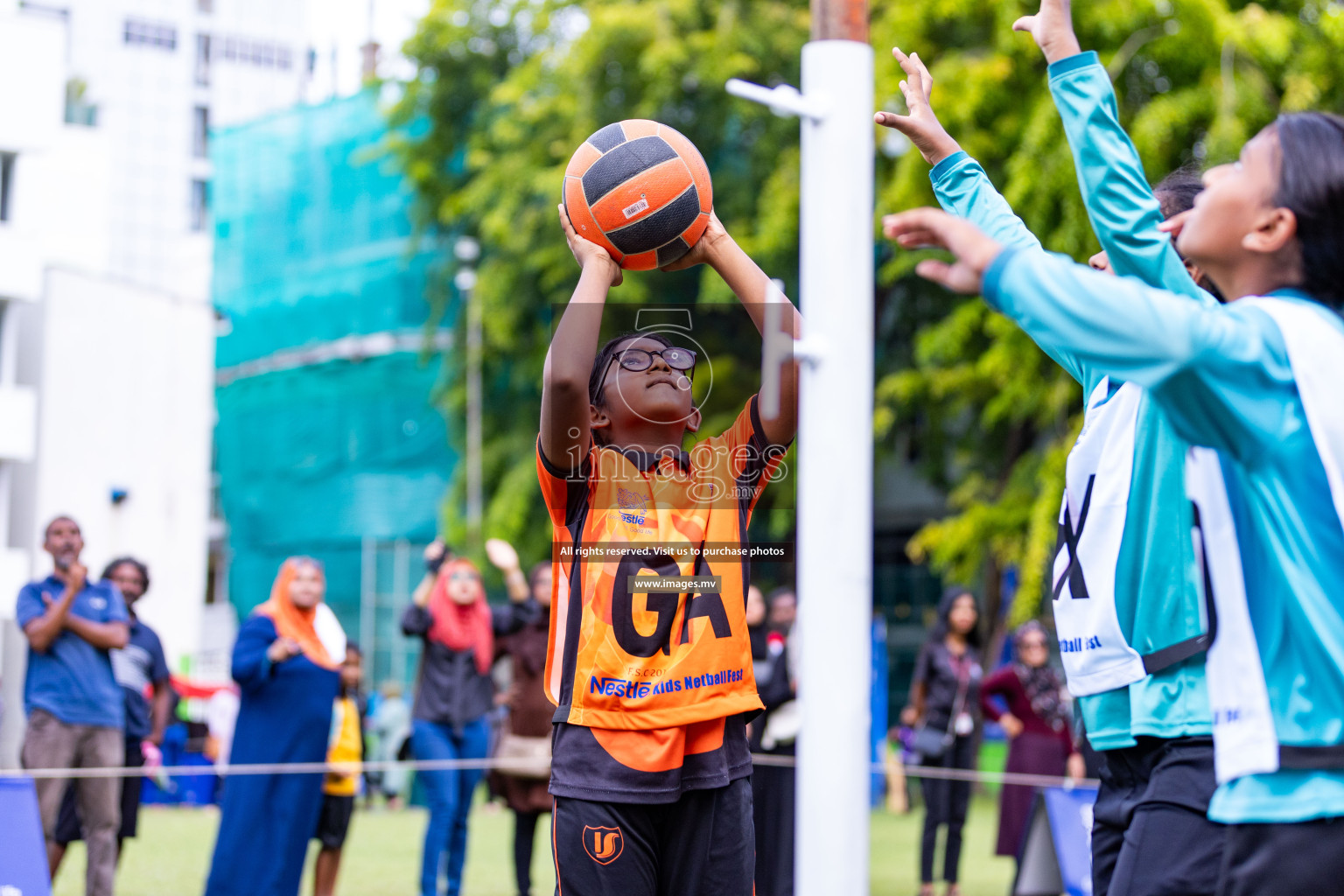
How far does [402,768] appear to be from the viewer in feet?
26.2

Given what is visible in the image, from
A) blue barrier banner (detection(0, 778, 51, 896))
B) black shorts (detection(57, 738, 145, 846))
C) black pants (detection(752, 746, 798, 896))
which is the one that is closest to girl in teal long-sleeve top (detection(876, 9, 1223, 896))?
blue barrier banner (detection(0, 778, 51, 896))

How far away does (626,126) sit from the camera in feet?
12.8

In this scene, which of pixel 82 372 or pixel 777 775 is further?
pixel 82 372

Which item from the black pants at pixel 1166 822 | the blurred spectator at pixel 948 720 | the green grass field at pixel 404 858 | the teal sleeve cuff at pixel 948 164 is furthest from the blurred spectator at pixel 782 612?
the black pants at pixel 1166 822

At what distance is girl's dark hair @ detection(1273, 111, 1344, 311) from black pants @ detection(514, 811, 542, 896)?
6.88 metres

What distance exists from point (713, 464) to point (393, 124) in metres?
19.8

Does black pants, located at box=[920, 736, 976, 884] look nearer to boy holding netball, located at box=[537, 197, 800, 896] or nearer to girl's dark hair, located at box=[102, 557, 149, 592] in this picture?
girl's dark hair, located at box=[102, 557, 149, 592]

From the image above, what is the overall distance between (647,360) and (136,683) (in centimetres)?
641

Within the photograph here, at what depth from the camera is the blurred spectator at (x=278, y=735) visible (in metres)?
7.56

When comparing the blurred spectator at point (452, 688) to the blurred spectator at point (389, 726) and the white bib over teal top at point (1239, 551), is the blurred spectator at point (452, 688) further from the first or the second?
the blurred spectator at point (389, 726)

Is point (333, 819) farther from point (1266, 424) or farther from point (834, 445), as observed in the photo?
point (1266, 424)

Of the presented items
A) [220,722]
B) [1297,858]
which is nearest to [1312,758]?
[1297,858]

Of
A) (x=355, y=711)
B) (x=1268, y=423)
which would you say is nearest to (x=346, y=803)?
(x=355, y=711)

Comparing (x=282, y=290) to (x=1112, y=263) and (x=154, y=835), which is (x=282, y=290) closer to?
(x=154, y=835)
